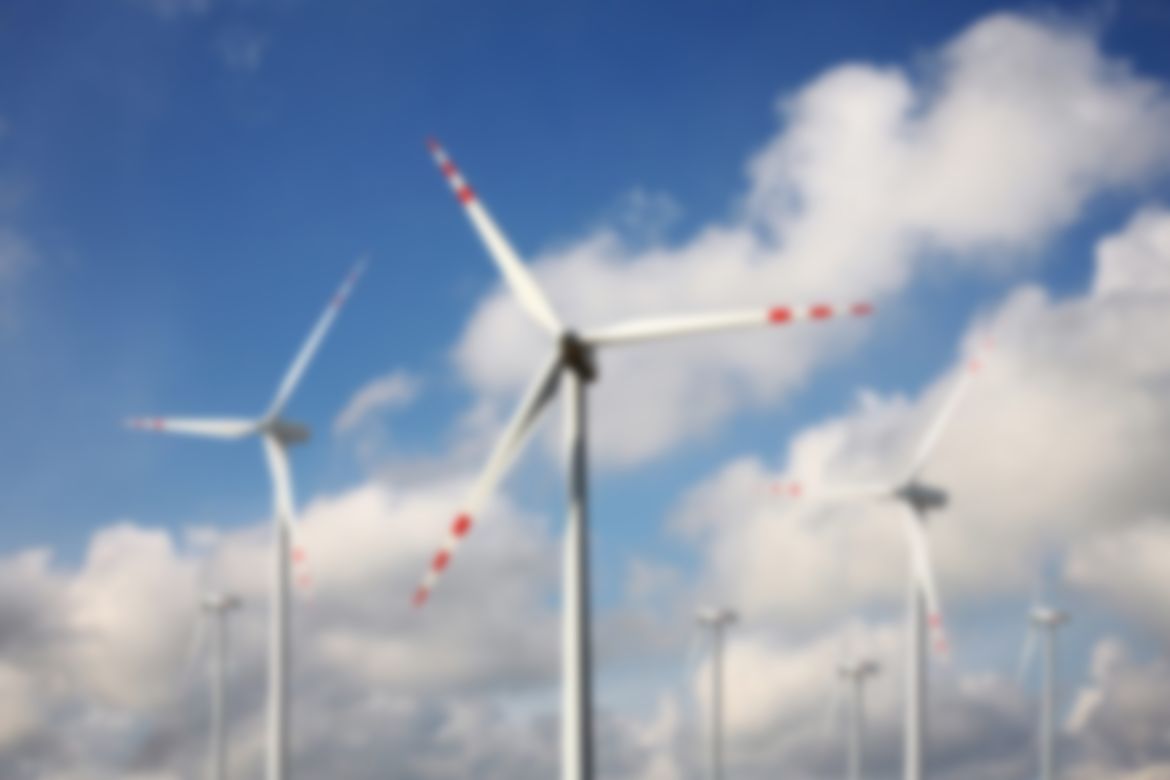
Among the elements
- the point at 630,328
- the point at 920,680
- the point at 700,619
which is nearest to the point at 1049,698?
the point at 700,619

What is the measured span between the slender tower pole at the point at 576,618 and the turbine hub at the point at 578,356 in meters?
0.49

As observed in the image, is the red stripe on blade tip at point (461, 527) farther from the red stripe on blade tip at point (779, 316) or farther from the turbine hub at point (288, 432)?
the turbine hub at point (288, 432)

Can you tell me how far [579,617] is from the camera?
1390 inches

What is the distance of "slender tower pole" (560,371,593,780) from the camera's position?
3416cm

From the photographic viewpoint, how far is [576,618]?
35281 mm

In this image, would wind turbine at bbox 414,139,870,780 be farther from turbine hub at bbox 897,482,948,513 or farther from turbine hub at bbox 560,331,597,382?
turbine hub at bbox 897,482,948,513

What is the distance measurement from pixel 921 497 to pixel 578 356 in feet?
120

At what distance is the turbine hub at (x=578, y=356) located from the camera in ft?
125

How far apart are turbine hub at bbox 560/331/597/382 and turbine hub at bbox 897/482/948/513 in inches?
1388

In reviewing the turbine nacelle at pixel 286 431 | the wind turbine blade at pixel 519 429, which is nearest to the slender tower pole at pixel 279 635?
the turbine nacelle at pixel 286 431

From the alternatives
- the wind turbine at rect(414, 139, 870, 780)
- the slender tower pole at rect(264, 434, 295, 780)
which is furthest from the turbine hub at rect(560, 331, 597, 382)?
the slender tower pole at rect(264, 434, 295, 780)

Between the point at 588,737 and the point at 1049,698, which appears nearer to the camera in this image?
the point at 588,737

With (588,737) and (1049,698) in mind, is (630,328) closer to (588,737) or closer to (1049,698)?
(588,737)

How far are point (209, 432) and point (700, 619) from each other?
179 ft
